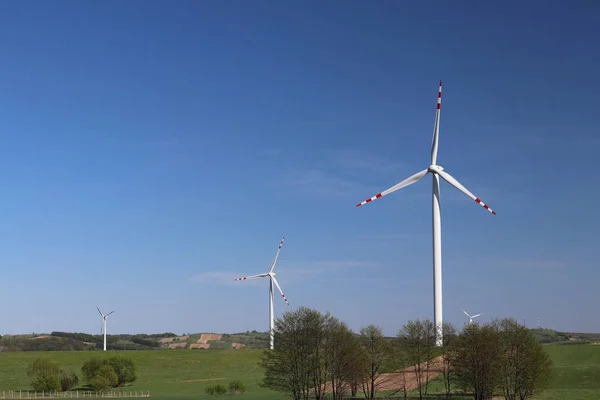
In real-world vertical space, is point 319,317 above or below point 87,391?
above

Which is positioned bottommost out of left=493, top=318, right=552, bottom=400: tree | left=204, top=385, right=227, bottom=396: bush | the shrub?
left=204, top=385, right=227, bottom=396: bush

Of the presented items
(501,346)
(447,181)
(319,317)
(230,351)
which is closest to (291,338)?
(319,317)

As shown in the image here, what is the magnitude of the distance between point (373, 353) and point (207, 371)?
67.0m

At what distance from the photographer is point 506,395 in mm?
105125

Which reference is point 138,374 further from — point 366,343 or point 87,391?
point 366,343

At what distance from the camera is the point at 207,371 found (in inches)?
6604

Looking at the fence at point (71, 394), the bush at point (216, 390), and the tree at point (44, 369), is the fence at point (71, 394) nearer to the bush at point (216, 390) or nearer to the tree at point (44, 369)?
the tree at point (44, 369)

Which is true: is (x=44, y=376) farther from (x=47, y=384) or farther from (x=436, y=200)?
(x=436, y=200)

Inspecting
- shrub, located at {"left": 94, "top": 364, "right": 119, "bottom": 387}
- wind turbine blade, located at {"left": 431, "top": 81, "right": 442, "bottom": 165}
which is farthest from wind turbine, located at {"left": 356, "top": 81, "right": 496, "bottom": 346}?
shrub, located at {"left": 94, "top": 364, "right": 119, "bottom": 387}

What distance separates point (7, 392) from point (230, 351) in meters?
71.4

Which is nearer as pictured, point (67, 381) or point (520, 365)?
point (520, 365)

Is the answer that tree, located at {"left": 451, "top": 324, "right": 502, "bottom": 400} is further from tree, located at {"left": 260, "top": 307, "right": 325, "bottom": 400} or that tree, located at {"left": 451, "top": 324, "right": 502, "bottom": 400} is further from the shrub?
Result: the shrub

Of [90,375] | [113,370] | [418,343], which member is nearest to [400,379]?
[418,343]

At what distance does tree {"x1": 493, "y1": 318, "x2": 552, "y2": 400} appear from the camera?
102875 millimetres
